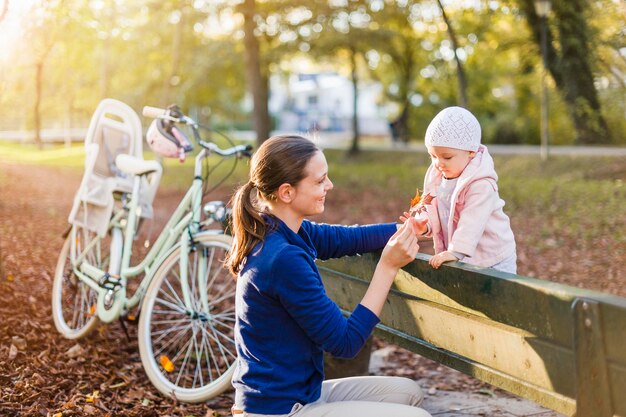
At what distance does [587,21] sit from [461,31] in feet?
31.9

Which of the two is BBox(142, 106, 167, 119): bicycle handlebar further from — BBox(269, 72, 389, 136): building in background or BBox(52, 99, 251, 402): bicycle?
BBox(269, 72, 389, 136): building in background

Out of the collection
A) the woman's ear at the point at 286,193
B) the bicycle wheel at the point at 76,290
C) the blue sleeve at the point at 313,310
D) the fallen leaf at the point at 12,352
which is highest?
the woman's ear at the point at 286,193

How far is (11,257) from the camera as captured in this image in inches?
316

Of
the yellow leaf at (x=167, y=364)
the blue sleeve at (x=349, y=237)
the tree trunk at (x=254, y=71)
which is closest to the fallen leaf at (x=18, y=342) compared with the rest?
the yellow leaf at (x=167, y=364)

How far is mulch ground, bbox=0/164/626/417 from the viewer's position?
4.24 meters

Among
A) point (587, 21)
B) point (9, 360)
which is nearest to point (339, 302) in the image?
point (9, 360)

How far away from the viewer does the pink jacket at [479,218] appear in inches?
125

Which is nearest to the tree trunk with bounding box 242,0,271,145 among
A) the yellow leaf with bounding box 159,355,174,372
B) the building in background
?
the yellow leaf with bounding box 159,355,174,372

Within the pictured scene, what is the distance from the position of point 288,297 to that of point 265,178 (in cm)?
43

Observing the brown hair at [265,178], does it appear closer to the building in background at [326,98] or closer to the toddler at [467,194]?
the toddler at [467,194]

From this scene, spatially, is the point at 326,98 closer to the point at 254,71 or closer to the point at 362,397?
the point at 254,71

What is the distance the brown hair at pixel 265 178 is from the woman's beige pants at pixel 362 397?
560 mm

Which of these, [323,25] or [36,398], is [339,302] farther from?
[323,25]

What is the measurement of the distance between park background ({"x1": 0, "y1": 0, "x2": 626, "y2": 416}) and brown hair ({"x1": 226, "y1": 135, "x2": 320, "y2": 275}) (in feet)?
0.95
